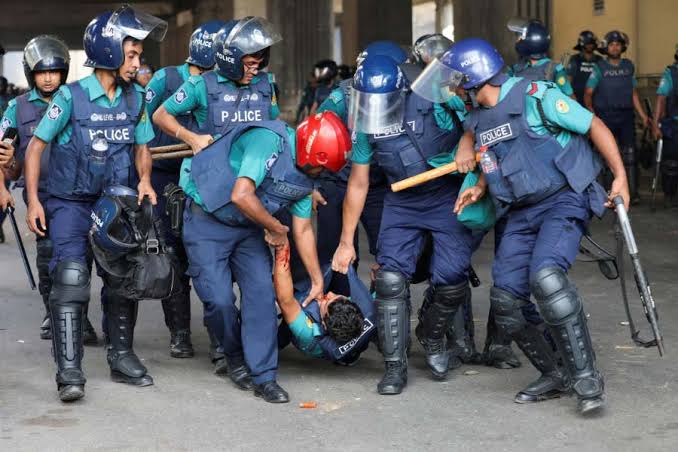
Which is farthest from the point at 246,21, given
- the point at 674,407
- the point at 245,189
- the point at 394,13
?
the point at 394,13

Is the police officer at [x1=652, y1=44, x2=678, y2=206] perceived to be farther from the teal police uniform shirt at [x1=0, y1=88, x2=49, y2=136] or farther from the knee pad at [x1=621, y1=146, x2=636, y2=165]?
the teal police uniform shirt at [x1=0, y1=88, x2=49, y2=136]

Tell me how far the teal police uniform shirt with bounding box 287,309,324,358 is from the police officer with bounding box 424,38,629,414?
1.01 metres

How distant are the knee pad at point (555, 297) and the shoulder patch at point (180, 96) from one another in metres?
2.33

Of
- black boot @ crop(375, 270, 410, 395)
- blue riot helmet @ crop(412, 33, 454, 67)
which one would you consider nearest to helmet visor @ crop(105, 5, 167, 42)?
blue riot helmet @ crop(412, 33, 454, 67)

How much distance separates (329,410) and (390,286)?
73cm

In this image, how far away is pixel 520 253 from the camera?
19.9 ft

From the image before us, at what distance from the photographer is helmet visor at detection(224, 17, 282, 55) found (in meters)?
6.76

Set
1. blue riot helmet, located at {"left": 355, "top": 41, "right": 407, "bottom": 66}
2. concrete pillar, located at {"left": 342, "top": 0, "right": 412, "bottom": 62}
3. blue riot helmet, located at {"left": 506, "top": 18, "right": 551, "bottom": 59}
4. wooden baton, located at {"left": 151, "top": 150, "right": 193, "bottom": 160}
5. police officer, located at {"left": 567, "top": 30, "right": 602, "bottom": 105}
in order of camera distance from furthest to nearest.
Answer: concrete pillar, located at {"left": 342, "top": 0, "right": 412, "bottom": 62}
police officer, located at {"left": 567, "top": 30, "right": 602, "bottom": 105}
blue riot helmet, located at {"left": 506, "top": 18, "right": 551, "bottom": 59}
wooden baton, located at {"left": 151, "top": 150, "right": 193, "bottom": 160}
blue riot helmet, located at {"left": 355, "top": 41, "right": 407, "bottom": 66}

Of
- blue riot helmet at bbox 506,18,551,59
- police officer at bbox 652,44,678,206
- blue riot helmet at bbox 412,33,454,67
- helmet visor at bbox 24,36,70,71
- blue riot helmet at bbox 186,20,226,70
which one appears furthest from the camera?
police officer at bbox 652,44,678,206

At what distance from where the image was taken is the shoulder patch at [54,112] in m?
6.41

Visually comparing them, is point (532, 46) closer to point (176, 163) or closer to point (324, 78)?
point (176, 163)

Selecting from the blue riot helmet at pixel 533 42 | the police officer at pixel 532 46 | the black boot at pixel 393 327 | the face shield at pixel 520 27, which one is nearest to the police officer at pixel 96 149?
the black boot at pixel 393 327

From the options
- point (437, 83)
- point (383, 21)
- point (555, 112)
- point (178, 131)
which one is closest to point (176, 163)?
point (178, 131)

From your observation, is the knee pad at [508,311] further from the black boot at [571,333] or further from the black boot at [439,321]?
the black boot at [439,321]
